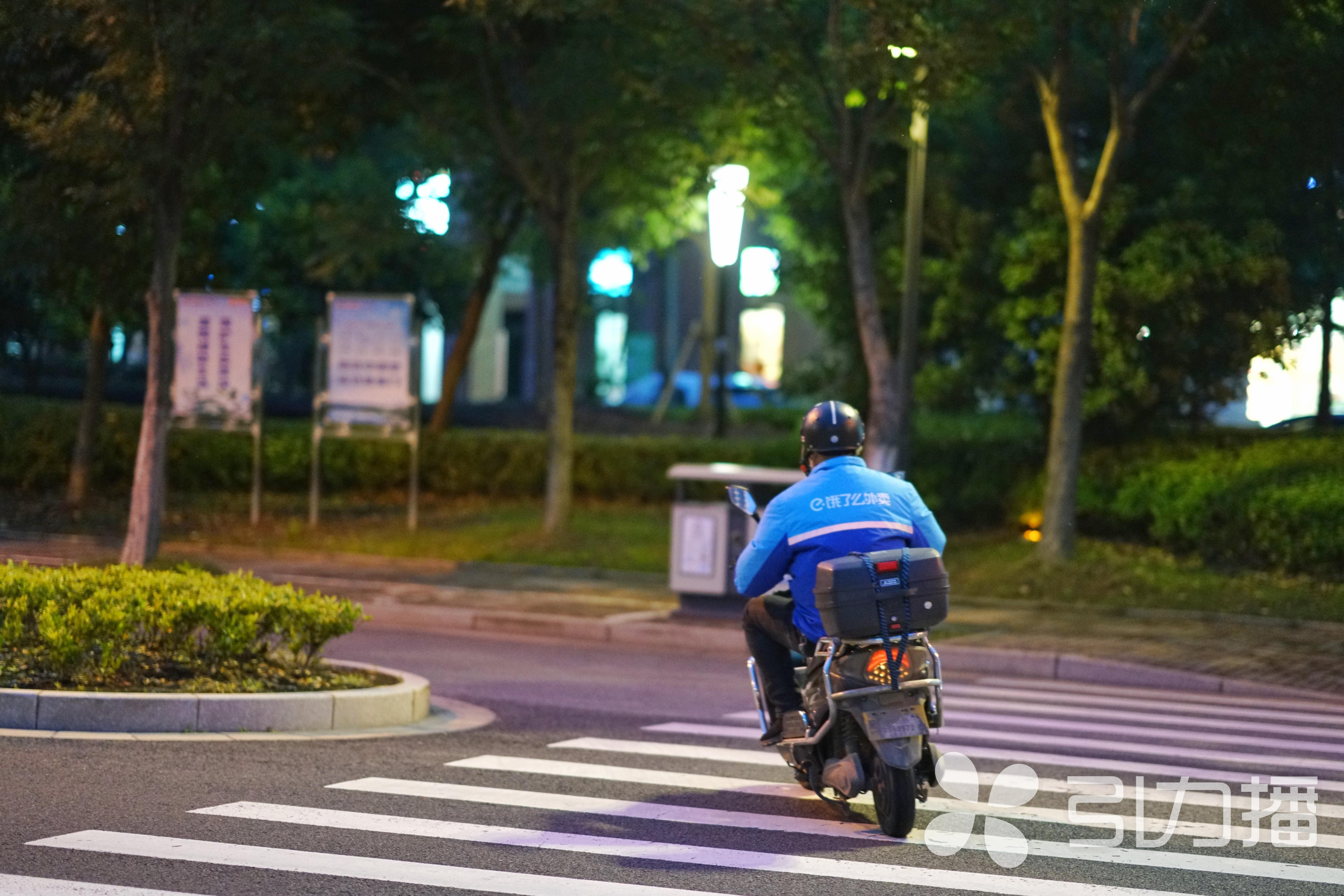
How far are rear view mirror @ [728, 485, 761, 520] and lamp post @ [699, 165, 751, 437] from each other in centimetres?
1321

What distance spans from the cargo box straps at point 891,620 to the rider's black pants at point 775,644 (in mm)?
644

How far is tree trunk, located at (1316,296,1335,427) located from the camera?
67.8ft

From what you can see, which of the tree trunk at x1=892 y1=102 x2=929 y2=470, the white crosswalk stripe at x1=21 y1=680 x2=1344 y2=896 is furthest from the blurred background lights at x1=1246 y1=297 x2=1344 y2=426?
the white crosswalk stripe at x1=21 y1=680 x2=1344 y2=896

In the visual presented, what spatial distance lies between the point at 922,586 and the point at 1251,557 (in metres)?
12.1

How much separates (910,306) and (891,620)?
457 inches

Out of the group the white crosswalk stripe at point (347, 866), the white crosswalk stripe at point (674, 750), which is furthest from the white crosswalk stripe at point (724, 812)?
the white crosswalk stripe at point (674, 750)

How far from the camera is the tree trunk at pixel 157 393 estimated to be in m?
15.1

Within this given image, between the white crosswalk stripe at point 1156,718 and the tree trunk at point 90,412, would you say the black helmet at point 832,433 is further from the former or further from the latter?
the tree trunk at point 90,412

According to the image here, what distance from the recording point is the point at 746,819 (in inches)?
285

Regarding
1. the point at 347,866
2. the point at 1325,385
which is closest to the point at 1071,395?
the point at 1325,385

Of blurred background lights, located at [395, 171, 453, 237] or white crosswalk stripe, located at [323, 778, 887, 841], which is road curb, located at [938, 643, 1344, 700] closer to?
white crosswalk stripe, located at [323, 778, 887, 841]

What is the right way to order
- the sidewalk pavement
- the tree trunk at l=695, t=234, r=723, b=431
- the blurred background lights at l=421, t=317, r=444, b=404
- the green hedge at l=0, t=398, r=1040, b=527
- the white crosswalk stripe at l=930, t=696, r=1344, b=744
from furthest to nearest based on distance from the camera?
1. the blurred background lights at l=421, t=317, r=444, b=404
2. the tree trunk at l=695, t=234, r=723, b=431
3. the green hedge at l=0, t=398, r=1040, b=527
4. the sidewalk pavement
5. the white crosswalk stripe at l=930, t=696, r=1344, b=744

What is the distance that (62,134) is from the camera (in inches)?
549

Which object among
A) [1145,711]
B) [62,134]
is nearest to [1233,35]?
[1145,711]
